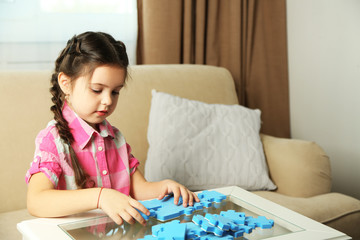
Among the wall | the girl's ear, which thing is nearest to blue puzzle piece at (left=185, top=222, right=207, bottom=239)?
the girl's ear

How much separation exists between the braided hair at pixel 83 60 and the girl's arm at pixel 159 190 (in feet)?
0.60

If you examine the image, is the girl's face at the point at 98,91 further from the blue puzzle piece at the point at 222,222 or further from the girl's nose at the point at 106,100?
the blue puzzle piece at the point at 222,222

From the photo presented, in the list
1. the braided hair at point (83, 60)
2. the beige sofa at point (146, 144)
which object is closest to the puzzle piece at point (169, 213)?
the braided hair at point (83, 60)

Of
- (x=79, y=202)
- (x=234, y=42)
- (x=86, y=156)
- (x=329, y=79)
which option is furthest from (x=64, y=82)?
(x=329, y=79)

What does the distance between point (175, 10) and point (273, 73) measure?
2.39ft

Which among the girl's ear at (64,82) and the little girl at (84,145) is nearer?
the little girl at (84,145)

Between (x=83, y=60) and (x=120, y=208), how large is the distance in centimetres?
45

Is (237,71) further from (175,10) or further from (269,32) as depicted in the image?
(175,10)

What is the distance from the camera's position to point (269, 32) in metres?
2.79

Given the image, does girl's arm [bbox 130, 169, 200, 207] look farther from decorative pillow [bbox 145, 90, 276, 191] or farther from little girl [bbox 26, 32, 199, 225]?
decorative pillow [bbox 145, 90, 276, 191]

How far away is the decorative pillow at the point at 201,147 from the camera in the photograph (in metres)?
1.92

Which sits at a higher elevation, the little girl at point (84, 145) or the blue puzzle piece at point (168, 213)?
the little girl at point (84, 145)

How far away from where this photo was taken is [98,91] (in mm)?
1251

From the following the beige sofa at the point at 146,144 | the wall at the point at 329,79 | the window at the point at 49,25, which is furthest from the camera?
the wall at the point at 329,79
